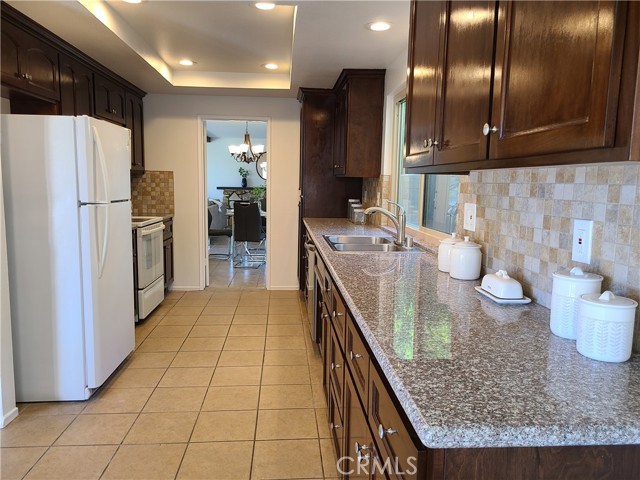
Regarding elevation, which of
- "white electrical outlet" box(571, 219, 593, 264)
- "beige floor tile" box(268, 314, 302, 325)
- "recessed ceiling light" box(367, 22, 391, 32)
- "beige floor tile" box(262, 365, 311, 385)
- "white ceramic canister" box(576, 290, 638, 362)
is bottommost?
"beige floor tile" box(262, 365, 311, 385)

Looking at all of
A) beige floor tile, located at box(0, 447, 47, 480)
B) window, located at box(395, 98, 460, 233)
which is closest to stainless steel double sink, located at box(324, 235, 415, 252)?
window, located at box(395, 98, 460, 233)

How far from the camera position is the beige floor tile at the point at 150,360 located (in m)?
3.10

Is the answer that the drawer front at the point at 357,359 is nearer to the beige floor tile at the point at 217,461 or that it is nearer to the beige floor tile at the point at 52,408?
the beige floor tile at the point at 217,461

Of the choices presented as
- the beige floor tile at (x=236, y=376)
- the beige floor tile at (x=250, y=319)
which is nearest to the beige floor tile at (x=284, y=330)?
the beige floor tile at (x=250, y=319)

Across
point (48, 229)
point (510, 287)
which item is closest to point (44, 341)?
point (48, 229)

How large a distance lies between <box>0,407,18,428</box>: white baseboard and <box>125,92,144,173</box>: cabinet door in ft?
9.25

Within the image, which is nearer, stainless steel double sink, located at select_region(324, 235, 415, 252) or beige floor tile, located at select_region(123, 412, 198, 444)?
beige floor tile, located at select_region(123, 412, 198, 444)

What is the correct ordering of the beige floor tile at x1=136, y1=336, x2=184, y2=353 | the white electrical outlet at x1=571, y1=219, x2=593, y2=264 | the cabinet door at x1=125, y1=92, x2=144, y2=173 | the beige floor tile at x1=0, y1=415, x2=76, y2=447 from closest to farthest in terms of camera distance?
the white electrical outlet at x1=571, y1=219, x2=593, y2=264, the beige floor tile at x1=0, y1=415, x2=76, y2=447, the beige floor tile at x1=136, y1=336, x2=184, y2=353, the cabinet door at x1=125, y1=92, x2=144, y2=173

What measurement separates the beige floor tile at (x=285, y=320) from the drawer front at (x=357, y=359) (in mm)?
2433

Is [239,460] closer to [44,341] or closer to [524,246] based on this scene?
[44,341]

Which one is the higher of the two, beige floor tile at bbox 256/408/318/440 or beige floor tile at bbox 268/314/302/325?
beige floor tile at bbox 268/314/302/325

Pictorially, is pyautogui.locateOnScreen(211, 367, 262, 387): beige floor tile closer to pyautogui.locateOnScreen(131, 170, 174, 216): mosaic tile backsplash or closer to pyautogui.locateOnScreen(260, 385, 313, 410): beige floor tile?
pyautogui.locateOnScreen(260, 385, 313, 410): beige floor tile

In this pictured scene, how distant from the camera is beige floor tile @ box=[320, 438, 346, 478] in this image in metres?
1.97

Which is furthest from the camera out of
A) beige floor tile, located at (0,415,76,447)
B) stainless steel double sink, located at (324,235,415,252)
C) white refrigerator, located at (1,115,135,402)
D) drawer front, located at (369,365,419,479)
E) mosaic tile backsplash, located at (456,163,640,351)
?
stainless steel double sink, located at (324,235,415,252)
